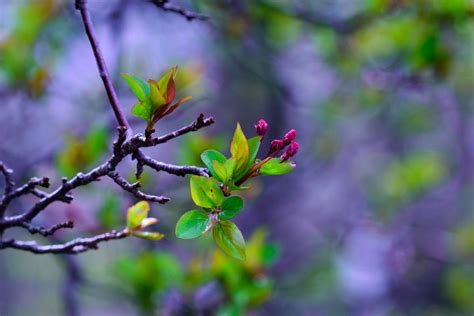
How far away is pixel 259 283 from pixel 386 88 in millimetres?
1610

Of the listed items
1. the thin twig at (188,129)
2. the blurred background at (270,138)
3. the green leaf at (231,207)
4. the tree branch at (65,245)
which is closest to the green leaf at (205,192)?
the green leaf at (231,207)

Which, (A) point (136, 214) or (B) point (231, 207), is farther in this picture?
(A) point (136, 214)

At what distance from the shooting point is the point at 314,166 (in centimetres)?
480

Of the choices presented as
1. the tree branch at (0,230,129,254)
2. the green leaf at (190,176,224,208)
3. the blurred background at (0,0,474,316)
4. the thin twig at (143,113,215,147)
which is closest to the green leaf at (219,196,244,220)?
the green leaf at (190,176,224,208)

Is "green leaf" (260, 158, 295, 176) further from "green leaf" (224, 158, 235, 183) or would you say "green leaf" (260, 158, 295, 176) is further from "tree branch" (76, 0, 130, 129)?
"tree branch" (76, 0, 130, 129)

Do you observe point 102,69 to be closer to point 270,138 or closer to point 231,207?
point 231,207

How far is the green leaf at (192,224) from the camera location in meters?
0.91

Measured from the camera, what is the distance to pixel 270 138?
15.7 ft

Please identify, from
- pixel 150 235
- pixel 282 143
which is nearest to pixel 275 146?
pixel 282 143

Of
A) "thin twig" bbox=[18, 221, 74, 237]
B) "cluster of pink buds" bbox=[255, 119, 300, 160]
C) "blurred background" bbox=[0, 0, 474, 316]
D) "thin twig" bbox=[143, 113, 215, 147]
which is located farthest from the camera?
"blurred background" bbox=[0, 0, 474, 316]

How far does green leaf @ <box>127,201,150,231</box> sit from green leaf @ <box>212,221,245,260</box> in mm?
206

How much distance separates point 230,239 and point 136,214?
0.25 meters

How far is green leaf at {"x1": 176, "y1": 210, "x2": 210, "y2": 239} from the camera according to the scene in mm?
912

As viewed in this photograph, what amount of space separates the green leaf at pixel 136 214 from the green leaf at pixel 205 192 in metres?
0.19
